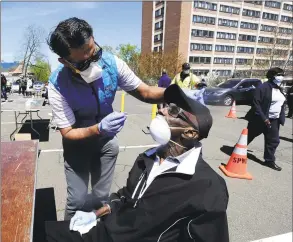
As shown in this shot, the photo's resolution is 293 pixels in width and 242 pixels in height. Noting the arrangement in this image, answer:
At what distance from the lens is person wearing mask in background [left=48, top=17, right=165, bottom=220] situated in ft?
5.19

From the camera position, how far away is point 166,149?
1598 mm

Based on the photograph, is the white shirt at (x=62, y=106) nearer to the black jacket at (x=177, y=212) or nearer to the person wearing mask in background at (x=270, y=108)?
the black jacket at (x=177, y=212)

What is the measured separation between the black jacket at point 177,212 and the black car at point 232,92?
443 inches

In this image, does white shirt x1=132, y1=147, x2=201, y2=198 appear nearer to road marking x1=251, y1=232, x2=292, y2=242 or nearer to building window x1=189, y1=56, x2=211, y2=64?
road marking x1=251, y1=232, x2=292, y2=242

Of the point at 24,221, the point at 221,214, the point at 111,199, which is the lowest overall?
the point at 111,199

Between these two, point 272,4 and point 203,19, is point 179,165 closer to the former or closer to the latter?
point 203,19

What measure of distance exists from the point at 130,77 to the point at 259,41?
6485 cm

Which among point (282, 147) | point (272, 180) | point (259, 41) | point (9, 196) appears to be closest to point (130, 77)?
point (9, 196)

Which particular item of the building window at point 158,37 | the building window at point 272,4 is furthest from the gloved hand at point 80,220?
the building window at point 272,4

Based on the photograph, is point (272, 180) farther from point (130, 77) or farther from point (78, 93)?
point (78, 93)

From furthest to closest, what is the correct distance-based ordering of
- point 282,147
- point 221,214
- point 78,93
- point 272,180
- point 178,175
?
point 282,147 < point 272,180 < point 78,93 < point 178,175 < point 221,214

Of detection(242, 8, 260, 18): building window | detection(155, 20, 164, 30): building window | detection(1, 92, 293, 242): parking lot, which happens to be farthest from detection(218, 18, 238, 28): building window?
detection(1, 92, 293, 242): parking lot

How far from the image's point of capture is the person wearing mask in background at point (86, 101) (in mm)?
Result: 1583

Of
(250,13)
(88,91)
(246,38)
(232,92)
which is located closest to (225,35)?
(246,38)
